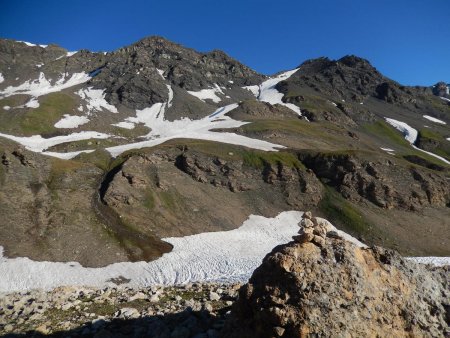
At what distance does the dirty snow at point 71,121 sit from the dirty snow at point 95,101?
8.85 meters

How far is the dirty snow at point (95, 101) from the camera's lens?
17869 cm

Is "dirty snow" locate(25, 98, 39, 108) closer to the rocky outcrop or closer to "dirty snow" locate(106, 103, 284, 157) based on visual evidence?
"dirty snow" locate(106, 103, 284, 157)

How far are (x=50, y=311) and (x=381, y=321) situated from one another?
18.4 meters

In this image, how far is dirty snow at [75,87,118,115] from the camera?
179 m

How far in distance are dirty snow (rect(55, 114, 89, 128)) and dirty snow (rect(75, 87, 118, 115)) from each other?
8847 mm

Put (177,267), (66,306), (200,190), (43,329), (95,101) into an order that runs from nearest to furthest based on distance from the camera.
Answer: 1. (43,329)
2. (66,306)
3. (177,267)
4. (200,190)
5. (95,101)

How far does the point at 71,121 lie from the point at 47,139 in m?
23.4

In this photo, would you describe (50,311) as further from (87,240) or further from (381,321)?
(87,240)

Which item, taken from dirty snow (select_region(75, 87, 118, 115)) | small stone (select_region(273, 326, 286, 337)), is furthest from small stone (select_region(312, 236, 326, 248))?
dirty snow (select_region(75, 87, 118, 115))

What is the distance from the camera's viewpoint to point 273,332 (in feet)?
40.0

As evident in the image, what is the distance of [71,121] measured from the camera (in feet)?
518

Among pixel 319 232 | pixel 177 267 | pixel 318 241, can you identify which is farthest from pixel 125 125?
pixel 318 241

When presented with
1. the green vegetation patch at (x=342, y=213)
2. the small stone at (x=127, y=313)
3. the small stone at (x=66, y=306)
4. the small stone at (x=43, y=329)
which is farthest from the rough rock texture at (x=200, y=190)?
the small stone at (x=43, y=329)

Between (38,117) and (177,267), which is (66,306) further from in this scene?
(38,117)
